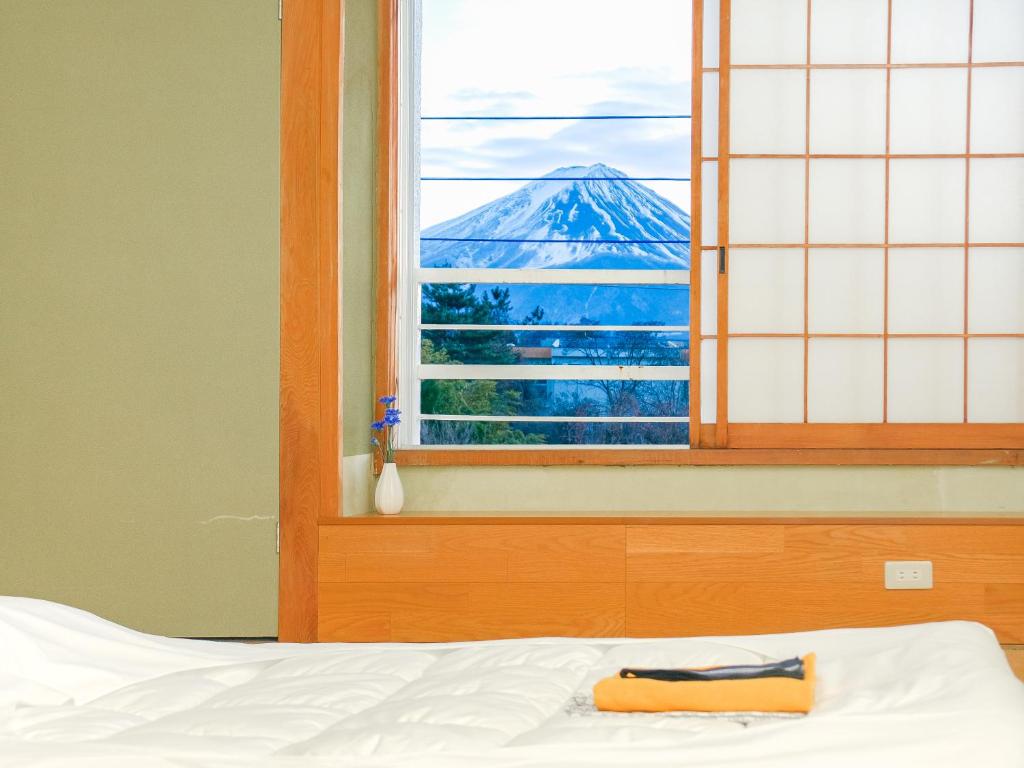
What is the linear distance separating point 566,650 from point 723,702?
1.44 feet

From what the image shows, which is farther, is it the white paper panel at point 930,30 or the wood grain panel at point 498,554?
the white paper panel at point 930,30

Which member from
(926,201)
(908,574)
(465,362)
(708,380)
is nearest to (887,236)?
(926,201)

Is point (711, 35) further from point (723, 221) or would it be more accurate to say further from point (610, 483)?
point (610, 483)

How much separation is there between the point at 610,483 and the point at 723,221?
952 millimetres

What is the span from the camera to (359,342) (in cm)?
354

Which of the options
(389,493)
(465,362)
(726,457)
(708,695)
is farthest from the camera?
(465,362)

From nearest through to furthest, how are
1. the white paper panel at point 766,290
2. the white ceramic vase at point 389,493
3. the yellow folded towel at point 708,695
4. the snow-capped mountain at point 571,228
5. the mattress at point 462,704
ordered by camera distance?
1. the mattress at point 462,704
2. the yellow folded towel at point 708,695
3. the white ceramic vase at point 389,493
4. the white paper panel at point 766,290
5. the snow-capped mountain at point 571,228

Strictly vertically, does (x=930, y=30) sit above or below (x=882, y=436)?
above

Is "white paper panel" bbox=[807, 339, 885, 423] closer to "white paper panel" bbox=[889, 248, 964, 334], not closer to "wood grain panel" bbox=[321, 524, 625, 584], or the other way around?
"white paper panel" bbox=[889, 248, 964, 334]

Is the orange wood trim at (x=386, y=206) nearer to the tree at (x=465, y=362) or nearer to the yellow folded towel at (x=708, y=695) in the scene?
the tree at (x=465, y=362)

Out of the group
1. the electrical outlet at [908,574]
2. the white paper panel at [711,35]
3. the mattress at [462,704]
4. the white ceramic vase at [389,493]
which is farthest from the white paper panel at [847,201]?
the mattress at [462,704]

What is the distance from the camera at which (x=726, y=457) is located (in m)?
3.61

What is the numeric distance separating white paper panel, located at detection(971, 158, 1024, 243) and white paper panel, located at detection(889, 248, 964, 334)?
0.11m

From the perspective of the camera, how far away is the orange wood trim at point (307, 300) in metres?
3.18
